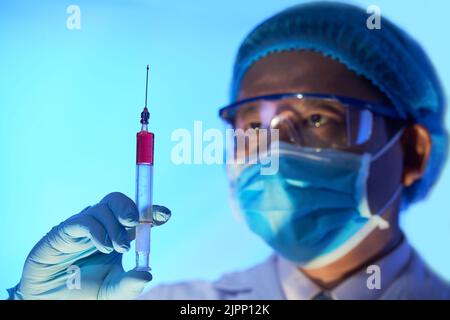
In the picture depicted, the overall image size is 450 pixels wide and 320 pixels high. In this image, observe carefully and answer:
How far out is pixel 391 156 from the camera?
5.72 ft

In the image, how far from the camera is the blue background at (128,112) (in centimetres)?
176

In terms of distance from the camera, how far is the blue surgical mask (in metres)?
1.71

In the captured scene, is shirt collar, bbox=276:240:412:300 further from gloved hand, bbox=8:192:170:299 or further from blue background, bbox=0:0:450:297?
gloved hand, bbox=8:192:170:299

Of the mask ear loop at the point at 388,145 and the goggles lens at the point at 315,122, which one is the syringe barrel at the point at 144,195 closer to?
the goggles lens at the point at 315,122

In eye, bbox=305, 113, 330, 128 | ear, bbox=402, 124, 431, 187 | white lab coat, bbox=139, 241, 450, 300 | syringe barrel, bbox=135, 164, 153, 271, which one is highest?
eye, bbox=305, 113, 330, 128

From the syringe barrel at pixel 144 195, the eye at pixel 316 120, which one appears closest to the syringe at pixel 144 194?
the syringe barrel at pixel 144 195

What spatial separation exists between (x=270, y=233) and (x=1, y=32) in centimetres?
80

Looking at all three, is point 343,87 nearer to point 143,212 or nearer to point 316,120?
point 316,120

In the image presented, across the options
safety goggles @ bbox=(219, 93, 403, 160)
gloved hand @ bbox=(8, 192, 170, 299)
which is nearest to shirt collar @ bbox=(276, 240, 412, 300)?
safety goggles @ bbox=(219, 93, 403, 160)

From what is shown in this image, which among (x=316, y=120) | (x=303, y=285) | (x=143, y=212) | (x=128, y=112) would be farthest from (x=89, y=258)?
(x=316, y=120)

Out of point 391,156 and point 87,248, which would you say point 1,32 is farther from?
point 391,156

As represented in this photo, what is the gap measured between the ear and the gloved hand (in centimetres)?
55

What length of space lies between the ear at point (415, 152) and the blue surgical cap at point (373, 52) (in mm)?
12
